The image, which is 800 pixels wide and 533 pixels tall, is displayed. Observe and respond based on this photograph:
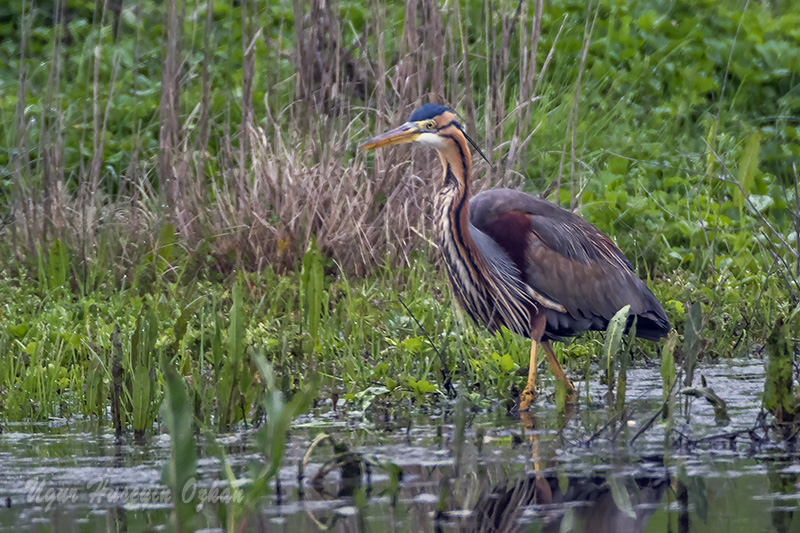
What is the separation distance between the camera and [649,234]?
7.77 meters

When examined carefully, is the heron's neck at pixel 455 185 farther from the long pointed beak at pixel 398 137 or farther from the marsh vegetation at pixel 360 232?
the marsh vegetation at pixel 360 232

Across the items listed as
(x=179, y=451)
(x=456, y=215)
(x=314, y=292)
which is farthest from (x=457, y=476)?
(x=314, y=292)

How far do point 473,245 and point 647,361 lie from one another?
1145mm

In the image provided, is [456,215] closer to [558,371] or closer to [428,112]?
[428,112]

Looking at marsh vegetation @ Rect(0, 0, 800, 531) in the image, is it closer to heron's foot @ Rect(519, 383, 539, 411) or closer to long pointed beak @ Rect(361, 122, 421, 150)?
heron's foot @ Rect(519, 383, 539, 411)

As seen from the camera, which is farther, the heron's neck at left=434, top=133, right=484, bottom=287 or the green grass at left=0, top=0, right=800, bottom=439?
the heron's neck at left=434, top=133, right=484, bottom=287

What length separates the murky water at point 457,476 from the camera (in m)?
3.08

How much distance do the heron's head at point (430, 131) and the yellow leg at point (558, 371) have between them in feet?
2.99

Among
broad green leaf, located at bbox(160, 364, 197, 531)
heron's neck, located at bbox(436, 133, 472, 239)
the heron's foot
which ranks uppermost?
heron's neck, located at bbox(436, 133, 472, 239)

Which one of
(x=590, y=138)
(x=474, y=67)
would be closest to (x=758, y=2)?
(x=590, y=138)

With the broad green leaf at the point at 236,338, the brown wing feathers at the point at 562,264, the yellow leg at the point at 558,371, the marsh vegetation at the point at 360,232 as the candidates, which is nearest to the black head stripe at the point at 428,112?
the brown wing feathers at the point at 562,264

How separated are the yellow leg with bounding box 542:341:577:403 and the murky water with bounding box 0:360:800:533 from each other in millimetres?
268

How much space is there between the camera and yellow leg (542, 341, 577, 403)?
4859 mm

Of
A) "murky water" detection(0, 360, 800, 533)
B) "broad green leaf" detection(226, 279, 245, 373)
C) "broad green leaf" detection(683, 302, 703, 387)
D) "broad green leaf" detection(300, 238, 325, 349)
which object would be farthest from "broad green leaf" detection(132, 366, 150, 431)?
"broad green leaf" detection(683, 302, 703, 387)
